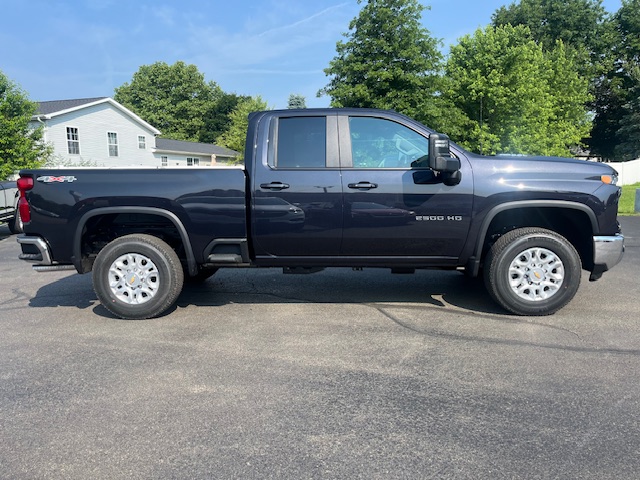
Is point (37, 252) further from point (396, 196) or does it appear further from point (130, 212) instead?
point (396, 196)

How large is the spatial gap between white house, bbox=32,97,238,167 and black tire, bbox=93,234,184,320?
19147 mm

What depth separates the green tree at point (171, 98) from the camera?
6197 centimetres

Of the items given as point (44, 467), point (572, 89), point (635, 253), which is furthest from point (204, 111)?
point (44, 467)

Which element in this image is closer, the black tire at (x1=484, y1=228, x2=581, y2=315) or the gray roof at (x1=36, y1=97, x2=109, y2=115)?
the black tire at (x1=484, y1=228, x2=581, y2=315)

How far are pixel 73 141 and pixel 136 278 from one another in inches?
1006

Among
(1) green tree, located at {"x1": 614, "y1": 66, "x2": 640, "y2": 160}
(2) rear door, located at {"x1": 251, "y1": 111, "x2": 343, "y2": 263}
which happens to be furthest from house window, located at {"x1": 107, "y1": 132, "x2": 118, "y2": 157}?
(1) green tree, located at {"x1": 614, "y1": 66, "x2": 640, "y2": 160}

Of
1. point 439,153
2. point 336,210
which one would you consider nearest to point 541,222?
point 439,153

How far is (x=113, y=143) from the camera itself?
29969 mm

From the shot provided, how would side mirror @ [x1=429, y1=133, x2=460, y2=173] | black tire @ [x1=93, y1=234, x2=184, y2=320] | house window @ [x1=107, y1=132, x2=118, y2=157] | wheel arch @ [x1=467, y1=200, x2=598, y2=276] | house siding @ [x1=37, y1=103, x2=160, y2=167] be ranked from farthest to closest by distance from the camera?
house window @ [x1=107, y1=132, x2=118, y2=157] → house siding @ [x1=37, y1=103, x2=160, y2=167] → black tire @ [x1=93, y1=234, x2=184, y2=320] → wheel arch @ [x1=467, y1=200, x2=598, y2=276] → side mirror @ [x1=429, y1=133, x2=460, y2=173]

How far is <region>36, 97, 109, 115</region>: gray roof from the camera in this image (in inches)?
1021

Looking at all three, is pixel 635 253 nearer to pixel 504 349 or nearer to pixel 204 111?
pixel 504 349

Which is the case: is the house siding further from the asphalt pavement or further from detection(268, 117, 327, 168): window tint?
the asphalt pavement

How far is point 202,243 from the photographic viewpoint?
4.77 m

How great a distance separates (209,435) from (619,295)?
499 centimetres
